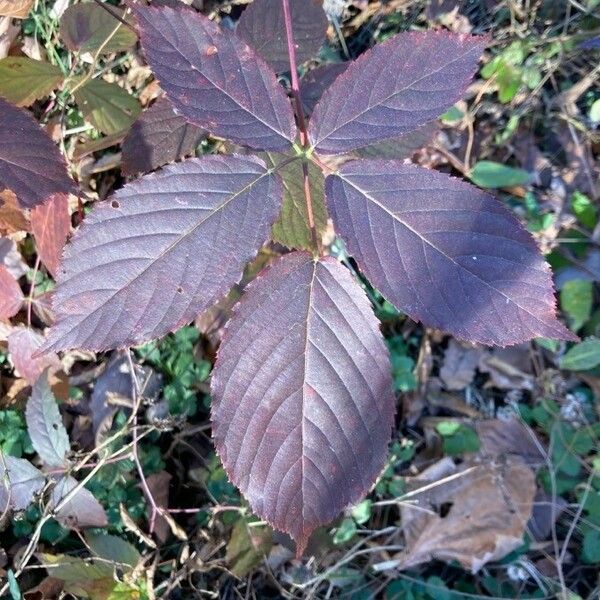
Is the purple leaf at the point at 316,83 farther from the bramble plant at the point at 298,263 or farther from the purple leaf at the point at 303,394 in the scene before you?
the purple leaf at the point at 303,394

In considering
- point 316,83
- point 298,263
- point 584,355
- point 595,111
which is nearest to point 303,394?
point 298,263

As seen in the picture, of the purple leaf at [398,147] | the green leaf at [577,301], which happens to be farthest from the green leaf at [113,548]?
the green leaf at [577,301]

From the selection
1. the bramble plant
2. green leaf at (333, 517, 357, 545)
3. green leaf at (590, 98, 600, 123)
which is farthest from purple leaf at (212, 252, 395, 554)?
green leaf at (590, 98, 600, 123)

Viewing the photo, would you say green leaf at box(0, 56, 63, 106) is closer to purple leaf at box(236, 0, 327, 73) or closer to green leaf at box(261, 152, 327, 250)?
purple leaf at box(236, 0, 327, 73)

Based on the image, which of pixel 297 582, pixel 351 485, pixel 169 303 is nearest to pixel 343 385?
pixel 351 485

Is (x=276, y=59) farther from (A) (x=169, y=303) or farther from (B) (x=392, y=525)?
(B) (x=392, y=525)
